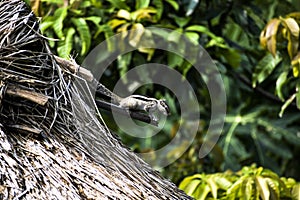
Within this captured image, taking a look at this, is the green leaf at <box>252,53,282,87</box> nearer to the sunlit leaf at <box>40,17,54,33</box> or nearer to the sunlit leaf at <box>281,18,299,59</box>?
the sunlit leaf at <box>281,18,299,59</box>

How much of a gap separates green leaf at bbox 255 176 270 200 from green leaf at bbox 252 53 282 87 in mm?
965

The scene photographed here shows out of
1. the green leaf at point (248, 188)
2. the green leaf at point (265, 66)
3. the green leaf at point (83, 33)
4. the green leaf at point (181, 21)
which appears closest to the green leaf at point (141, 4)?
the green leaf at point (181, 21)

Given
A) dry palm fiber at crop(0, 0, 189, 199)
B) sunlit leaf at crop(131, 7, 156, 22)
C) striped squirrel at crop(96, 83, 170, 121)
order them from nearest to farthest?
dry palm fiber at crop(0, 0, 189, 199)
striped squirrel at crop(96, 83, 170, 121)
sunlit leaf at crop(131, 7, 156, 22)

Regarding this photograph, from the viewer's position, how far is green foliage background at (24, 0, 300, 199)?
3.98 meters

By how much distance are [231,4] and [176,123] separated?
1.72 m

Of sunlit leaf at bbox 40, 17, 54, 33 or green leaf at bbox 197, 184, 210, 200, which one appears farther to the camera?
sunlit leaf at bbox 40, 17, 54, 33

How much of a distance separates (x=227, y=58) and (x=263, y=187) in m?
1.05

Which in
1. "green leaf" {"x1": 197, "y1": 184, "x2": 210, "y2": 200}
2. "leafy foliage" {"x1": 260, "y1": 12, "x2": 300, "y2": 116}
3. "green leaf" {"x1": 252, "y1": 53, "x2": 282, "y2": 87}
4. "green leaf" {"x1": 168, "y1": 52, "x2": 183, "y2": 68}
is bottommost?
"green leaf" {"x1": 197, "y1": 184, "x2": 210, "y2": 200}

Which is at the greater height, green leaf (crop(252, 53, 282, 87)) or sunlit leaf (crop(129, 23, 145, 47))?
sunlit leaf (crop(129, 23, 145, 47))

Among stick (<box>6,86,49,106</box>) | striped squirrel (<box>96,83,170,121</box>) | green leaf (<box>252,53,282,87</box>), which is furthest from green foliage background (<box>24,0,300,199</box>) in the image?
stick (<box>6,86,49,106</box>)

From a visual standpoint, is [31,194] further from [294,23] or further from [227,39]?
[227,39]

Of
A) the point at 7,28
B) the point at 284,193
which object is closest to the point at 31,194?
the point at 7,28

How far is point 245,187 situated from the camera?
357 centimetres

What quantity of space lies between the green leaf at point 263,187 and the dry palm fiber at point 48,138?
93 cm
